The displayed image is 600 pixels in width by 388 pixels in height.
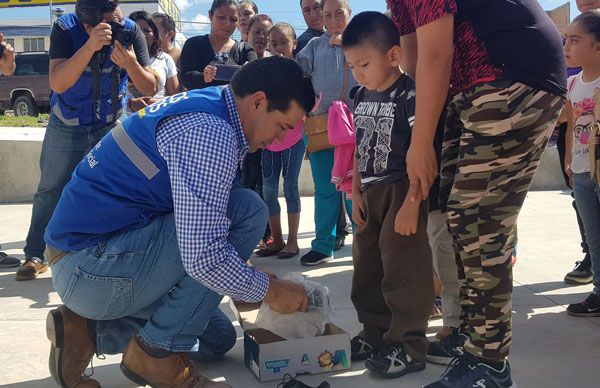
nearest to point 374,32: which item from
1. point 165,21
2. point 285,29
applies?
point 285,29

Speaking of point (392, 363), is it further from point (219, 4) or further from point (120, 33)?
point (219, 4)

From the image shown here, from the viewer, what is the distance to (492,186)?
2.04 meters

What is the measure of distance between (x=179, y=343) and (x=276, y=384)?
1.31ft

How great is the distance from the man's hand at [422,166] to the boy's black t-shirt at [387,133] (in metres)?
0.33

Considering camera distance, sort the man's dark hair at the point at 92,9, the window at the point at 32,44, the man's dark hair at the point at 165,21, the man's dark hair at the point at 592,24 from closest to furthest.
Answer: the man's dark hair at the point at 592,24 → the man's dark hair at the point at 92,9 → the man's dark hair at the point at 165,21 → the window at the point at 32,44

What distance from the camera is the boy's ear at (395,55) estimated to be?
2.55m

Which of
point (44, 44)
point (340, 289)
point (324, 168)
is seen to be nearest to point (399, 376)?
point (340, 289)

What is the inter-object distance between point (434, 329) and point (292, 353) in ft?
2.84

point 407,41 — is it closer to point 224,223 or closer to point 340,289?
point 224,223

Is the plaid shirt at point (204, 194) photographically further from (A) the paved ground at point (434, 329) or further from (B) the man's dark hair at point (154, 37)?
(B) the man's dark hair at point (154, 37)

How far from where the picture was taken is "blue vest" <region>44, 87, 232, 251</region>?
2098 millimetres

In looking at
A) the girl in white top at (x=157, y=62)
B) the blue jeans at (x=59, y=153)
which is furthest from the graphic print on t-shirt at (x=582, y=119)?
the girl in white top at (x=157, y=62)

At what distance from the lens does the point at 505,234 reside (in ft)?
6.82

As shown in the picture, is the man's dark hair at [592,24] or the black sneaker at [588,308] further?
the man's dark hair at [592,24]
